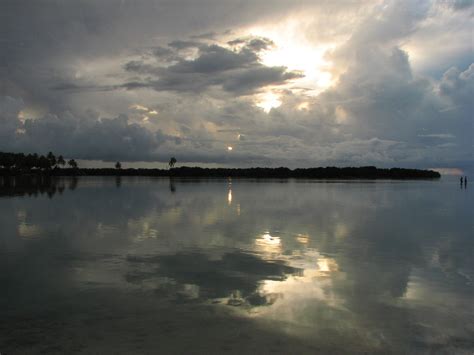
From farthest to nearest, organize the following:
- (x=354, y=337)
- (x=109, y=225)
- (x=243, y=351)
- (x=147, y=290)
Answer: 1. (x=109, y=225)
2. (x=147, y=290)
3. (x=354, y=337)
4. (x=243, y=351)

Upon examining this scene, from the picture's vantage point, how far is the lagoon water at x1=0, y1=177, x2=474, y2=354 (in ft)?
32.1

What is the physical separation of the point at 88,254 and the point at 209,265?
6.27 meters

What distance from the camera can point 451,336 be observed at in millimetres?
10195

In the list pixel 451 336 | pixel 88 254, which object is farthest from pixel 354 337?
pixel 88 254

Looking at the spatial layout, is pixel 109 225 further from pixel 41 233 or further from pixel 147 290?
pixel 147 290

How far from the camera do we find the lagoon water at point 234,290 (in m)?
9.80

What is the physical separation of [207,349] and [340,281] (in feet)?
24.5

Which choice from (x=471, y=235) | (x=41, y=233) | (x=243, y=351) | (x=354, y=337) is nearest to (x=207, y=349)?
(x=243, y=351)

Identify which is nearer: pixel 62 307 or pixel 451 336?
pixel 451 336

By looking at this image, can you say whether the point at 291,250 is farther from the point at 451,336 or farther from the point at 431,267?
the point at 451,336

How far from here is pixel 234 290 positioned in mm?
13930

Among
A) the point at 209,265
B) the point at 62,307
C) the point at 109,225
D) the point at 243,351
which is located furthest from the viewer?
the point at 109,225

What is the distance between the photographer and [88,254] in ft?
64.1

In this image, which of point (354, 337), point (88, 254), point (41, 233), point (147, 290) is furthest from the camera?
point (41, 233)
